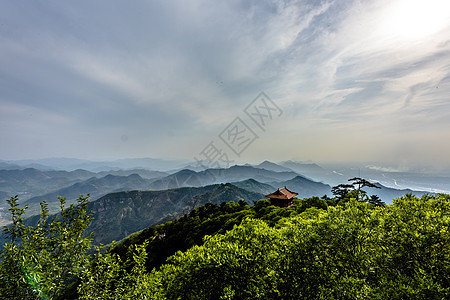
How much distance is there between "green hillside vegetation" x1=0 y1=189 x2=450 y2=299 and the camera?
987 cm

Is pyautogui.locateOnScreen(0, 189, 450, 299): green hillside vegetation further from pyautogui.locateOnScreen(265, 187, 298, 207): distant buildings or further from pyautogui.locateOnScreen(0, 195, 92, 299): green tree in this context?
pyautogui.locateOnScreen(265, 187, 298, 207): distant buildings

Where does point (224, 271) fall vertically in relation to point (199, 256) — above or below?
below

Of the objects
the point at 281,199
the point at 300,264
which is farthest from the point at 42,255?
the point at 281,199

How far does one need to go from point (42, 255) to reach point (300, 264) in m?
16.3

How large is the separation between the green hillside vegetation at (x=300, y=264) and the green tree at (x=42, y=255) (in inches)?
2.6

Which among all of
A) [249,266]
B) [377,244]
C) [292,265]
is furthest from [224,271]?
[377,244]

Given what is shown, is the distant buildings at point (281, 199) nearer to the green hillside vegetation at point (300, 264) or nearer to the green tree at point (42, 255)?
the green hillside vegetation at point (300, 264)

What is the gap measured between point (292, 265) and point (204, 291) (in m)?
6.46

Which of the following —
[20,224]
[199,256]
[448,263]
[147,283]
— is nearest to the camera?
[448,263]

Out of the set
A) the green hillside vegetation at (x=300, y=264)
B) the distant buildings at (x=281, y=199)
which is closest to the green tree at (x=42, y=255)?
the green hillside vegetation at (x=300, y=264)

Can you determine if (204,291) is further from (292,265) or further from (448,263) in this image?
(448,263)

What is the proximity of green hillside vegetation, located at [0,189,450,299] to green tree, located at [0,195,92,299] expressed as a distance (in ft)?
0.22

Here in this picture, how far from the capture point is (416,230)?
10.7m

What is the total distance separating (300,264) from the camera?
12242mm
